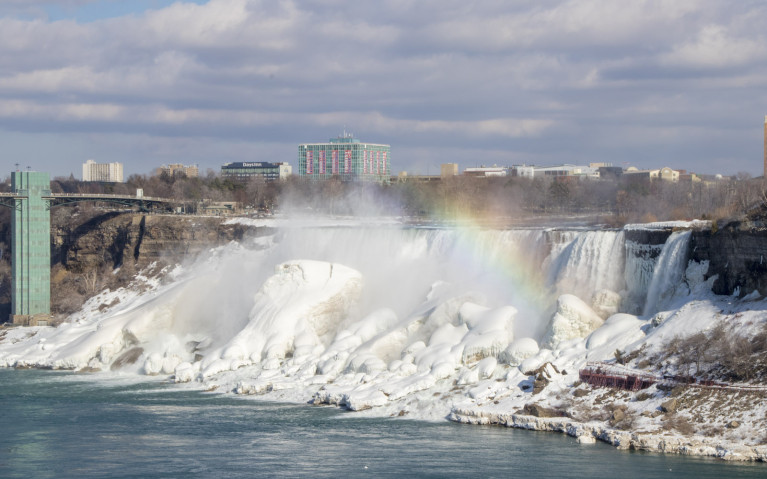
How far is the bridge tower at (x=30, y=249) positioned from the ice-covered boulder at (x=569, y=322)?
4191 cm

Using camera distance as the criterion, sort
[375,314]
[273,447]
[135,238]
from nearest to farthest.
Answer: [273,447] → [375,314] → [135,238]

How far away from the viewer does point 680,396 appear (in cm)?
3559

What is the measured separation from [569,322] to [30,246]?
4517 centimetres

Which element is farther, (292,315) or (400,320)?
(292,315)

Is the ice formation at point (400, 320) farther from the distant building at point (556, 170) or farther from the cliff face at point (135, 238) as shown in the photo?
the distant building at point (556, 170)

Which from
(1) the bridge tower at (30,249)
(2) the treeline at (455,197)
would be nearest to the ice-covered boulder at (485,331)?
(1) the bridge tower at (30,249)

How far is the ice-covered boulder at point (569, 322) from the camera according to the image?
43.7 meters

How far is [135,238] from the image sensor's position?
267 feet

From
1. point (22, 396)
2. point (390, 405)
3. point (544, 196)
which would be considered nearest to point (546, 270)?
point (390, 405)

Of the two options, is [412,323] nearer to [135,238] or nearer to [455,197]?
[135,238]

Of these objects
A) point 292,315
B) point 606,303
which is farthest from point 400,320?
point 606,303

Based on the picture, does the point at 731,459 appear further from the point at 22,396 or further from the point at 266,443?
the point at 22,396

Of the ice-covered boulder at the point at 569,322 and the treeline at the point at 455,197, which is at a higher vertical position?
the treeline at the point at 455,197

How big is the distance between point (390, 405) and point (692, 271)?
14.8 meters
